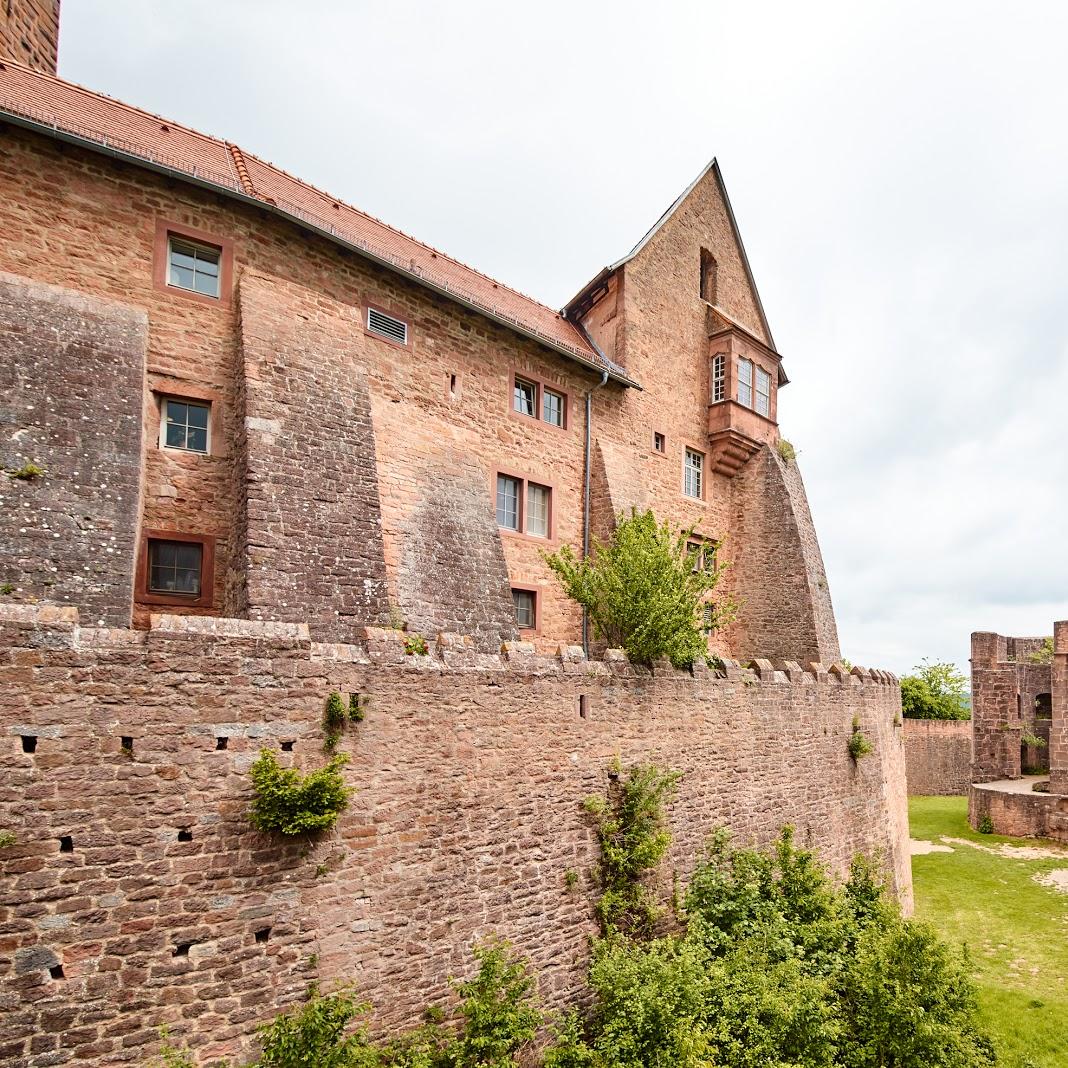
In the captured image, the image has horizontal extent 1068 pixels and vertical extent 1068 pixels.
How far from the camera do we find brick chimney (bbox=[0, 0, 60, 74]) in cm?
1316

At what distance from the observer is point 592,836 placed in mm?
9383

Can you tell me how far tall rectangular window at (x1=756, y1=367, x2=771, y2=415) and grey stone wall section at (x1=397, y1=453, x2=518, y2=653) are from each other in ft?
39.7

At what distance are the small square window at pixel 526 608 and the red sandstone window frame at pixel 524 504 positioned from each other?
1322 mm

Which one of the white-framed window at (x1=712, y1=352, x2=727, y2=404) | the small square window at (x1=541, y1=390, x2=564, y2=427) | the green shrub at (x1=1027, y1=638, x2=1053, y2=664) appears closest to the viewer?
the small square window at (x1=541, y1=390, x2=564, y2=427)

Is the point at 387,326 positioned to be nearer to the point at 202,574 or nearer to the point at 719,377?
the point at 202,574

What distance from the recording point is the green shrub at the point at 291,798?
6.24 m

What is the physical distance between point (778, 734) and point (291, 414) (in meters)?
11.0

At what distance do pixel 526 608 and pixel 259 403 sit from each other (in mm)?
7964

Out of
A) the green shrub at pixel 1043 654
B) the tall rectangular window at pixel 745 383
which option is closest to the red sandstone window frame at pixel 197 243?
the tall rectangular window at pixel 745 383

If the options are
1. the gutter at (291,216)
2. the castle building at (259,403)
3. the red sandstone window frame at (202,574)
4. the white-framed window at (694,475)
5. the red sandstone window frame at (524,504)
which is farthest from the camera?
the white-framed window at (694,475)

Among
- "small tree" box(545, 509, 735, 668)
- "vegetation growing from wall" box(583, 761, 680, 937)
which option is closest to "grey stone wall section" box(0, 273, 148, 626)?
"vegetation growing from wall" box(583, 761, 680, 937)

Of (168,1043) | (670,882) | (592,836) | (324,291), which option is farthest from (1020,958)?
(324,291)

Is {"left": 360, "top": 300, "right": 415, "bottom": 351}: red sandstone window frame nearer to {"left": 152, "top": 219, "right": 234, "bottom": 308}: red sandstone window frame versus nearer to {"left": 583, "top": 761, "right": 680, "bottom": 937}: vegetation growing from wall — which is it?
{"left": 152, "top": 219, "right": 234, "bottom": 308}: red sandstone window frame

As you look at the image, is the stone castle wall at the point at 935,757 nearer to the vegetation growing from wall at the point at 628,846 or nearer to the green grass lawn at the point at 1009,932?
the green grass lawn at the point at 1009,932
